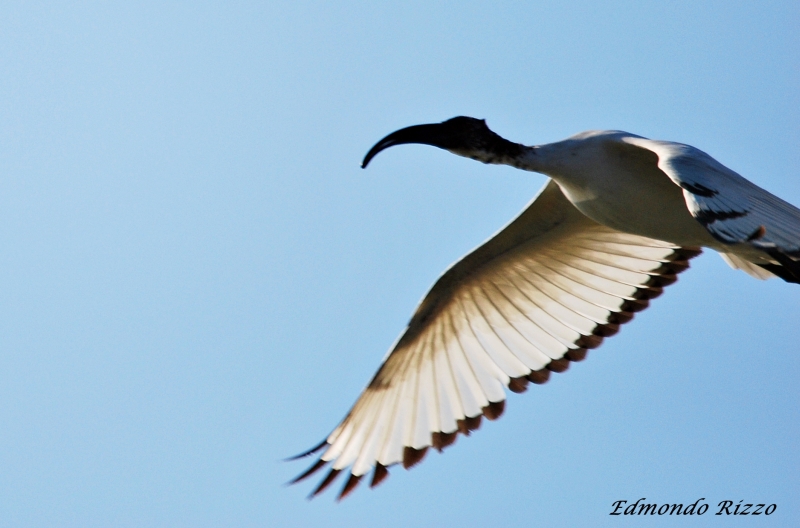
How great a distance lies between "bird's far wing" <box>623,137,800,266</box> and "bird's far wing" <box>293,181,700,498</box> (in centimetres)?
197

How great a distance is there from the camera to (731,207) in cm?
643

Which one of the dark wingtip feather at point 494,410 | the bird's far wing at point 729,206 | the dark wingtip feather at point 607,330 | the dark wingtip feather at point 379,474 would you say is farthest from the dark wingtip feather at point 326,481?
the bird's far wing at point 729,206

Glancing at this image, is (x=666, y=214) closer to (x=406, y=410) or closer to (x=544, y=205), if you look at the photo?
(x=544, y=205)

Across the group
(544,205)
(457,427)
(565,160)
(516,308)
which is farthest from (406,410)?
(565,160)

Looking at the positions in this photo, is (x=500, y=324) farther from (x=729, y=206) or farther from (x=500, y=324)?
(x=729, y=206)

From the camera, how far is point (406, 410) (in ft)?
30.0

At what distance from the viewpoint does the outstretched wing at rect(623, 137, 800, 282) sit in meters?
6.14

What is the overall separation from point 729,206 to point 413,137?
2.41 meters

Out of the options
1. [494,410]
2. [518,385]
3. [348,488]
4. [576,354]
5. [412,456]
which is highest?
[576,354]

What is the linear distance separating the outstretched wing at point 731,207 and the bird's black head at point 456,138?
1208 millimetres

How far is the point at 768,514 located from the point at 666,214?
2202 mm

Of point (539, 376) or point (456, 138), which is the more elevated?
point (456, 138)

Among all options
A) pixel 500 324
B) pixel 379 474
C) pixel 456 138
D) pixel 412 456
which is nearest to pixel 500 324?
pixel 500 324

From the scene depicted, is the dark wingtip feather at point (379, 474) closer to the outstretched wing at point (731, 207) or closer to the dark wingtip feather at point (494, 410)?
the dark wingtip feather at point (494, 410)
